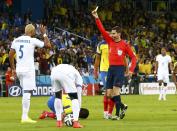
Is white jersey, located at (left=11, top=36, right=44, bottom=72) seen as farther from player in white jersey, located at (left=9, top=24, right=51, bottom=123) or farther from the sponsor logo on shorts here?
the sponsor logo on shorts

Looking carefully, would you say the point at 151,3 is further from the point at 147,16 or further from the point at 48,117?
the point at 48,117

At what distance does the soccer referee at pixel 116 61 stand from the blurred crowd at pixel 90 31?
712 inches

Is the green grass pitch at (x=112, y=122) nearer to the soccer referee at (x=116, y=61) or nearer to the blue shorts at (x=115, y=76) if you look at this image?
the soccer referee at (x=116, y=61)

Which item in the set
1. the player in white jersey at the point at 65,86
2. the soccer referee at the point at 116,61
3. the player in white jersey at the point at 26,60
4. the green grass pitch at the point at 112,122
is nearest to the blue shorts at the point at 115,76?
the soccer referee at the point at 116,61

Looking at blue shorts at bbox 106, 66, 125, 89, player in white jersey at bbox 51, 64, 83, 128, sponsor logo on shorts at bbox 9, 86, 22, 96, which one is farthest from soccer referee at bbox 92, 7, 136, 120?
sponsor logo on shorts at bbox 9, 86, 22, 96

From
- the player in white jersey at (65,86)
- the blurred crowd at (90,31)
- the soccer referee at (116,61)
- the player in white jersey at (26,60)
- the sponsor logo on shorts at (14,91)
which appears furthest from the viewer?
the blurred crowd at (90,31)

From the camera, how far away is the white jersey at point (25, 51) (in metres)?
19.8

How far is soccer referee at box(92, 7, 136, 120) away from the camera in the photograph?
21016 mm

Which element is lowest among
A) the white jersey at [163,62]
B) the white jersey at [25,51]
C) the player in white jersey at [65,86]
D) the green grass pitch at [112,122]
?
the green grass pitch at [112,122]

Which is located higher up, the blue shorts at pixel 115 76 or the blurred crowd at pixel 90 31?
the blurred crowd at pixel 90 31

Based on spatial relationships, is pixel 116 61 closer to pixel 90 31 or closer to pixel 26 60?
pixel 26 60

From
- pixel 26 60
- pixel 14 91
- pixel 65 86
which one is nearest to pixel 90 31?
pixel 14 91

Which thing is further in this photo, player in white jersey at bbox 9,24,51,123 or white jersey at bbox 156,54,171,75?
white jersey at bbox 156,54,171,75

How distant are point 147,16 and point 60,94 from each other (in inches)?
1514
